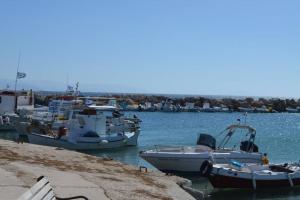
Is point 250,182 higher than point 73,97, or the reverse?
point 73,97

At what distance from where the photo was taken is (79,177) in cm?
1054

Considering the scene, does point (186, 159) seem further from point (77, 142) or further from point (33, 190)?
point (33, 190)

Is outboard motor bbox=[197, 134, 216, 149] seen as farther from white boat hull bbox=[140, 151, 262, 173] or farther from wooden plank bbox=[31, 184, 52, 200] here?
wooden plank bbox=[31, 184, 52, 200]

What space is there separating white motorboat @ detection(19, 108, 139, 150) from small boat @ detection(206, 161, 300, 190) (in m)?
13.7

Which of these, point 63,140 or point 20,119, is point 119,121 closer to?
point 63,140

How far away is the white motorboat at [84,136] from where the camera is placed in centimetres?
3425

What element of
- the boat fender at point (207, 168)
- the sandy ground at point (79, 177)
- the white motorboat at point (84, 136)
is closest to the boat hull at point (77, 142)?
the white motorboat at point (84, 136)

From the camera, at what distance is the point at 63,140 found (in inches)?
1351

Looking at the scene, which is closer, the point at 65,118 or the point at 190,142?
the point at 65,118

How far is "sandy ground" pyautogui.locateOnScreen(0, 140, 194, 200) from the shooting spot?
29.0 feet

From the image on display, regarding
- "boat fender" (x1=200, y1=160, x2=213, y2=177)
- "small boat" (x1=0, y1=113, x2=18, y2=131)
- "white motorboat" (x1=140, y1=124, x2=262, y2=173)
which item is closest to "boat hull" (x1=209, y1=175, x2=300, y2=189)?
"boat fender" (x1=200, y1=160, x2=213, y2=177)

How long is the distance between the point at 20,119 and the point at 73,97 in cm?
527

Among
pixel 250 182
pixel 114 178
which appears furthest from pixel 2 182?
pixel 250 182

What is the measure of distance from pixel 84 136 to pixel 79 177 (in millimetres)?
24367
